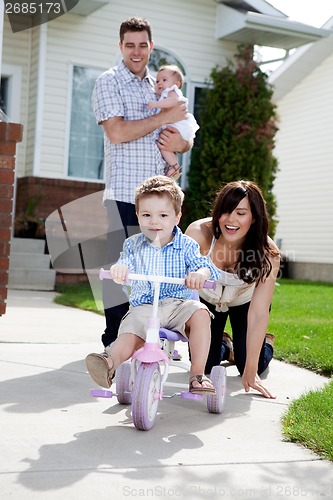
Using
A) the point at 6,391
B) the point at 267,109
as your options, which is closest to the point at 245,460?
the point at 6,391

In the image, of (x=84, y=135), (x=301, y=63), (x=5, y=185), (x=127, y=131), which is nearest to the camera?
(x=127, y=131)

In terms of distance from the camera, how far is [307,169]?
56.6 feet

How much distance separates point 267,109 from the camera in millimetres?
12711

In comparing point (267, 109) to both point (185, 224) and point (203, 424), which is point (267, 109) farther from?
point (203, 424)

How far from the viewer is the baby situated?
A: 4895mm

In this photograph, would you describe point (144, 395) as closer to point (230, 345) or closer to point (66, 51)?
point (230, 345)

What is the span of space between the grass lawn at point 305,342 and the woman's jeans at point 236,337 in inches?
18.4

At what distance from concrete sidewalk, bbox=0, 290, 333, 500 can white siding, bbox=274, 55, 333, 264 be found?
11.9m

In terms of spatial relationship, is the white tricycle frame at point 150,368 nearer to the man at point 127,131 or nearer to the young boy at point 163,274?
the young boy at point 163,274

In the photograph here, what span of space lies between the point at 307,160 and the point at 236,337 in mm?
12931

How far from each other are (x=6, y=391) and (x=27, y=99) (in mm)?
8635

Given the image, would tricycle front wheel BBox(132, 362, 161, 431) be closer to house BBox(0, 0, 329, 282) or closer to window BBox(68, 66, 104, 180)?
house BBox(0, 0, 329, 282)

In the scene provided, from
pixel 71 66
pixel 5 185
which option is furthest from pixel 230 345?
pixel 71 66

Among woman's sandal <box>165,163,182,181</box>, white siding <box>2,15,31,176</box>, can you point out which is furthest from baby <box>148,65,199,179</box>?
white siding <box>2,15,31,176</box>
